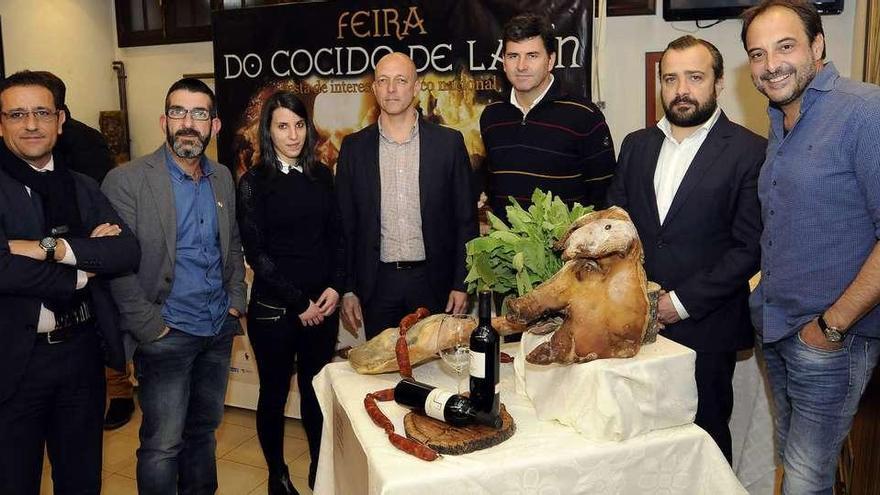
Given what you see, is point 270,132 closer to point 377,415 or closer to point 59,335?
point 59,335

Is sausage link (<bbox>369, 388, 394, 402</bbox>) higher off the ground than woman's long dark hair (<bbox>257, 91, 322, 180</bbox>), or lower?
lower

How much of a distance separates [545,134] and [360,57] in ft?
5.17

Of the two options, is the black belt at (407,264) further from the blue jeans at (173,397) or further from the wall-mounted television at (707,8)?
the wall-mounted television at (707,8)

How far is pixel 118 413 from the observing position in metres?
3.87

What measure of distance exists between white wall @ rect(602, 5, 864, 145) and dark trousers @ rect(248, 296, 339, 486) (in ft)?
6.18

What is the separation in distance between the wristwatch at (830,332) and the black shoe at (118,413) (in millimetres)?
3434

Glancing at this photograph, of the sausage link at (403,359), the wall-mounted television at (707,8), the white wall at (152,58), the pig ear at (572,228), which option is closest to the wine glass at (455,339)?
the sausage link at (403,359)

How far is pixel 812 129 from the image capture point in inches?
75.7

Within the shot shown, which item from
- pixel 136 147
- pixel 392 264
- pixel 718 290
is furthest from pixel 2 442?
pixel 136 147

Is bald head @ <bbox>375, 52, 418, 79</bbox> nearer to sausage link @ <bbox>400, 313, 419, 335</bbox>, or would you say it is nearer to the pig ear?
sausage link @ <bbox>400, 313, 419, 335</bbox>

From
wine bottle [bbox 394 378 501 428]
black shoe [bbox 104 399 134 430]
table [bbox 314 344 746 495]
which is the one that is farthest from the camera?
black shoe [bbox 104 399 134 430]

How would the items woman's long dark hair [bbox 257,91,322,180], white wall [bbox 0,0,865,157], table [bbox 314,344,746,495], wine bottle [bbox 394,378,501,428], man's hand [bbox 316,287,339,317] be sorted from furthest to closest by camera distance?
white wall [bbox 0,0,865,157] → man's hand [bbox 316,287,339,317] → woman's long dark hair [bbox 257,91,322,180] → wine bottle [bbox 394,378,501,428] → table [bbox 314,344,746,495]

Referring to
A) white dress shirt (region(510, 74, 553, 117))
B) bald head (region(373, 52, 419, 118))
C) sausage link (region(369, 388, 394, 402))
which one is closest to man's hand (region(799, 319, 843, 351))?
sausage link (region(369, 388, 394, 402))

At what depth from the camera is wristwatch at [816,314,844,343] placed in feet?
6.08
